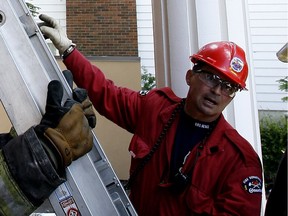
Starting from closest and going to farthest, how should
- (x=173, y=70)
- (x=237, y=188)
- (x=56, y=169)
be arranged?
(x=56, y=169)
(x=237, y=188)
(x=173, y=70)

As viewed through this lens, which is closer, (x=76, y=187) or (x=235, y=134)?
(x=76, y=187)

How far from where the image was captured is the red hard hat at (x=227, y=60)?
6.32 feet

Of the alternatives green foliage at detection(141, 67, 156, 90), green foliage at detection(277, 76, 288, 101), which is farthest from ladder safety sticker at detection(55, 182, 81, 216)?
green foliage at detection(277, 76, 288, 101)

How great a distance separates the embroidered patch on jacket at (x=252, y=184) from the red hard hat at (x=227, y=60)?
0.48 m

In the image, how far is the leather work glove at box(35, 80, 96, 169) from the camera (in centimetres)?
118

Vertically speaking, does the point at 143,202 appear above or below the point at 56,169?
below

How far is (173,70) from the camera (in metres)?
2.47

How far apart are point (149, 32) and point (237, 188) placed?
8401mm

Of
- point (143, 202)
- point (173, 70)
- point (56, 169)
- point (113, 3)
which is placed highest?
point (113, 3)

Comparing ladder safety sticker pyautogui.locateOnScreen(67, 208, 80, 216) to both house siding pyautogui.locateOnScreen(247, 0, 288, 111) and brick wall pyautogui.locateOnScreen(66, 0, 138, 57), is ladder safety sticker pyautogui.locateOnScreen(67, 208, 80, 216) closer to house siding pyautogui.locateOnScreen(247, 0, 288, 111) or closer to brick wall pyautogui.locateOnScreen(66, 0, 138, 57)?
brick wall pyautogui.locateOnScreen(66, 0, 138, 57)

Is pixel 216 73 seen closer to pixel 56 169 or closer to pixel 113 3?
pixel 56 169

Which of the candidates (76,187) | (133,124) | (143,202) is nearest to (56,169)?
(76,187)

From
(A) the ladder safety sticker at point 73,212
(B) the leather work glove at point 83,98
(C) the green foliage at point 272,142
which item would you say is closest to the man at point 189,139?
(B) the leather work glove at point 83,98

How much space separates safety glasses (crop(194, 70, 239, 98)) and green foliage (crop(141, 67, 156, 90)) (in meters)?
6.88
